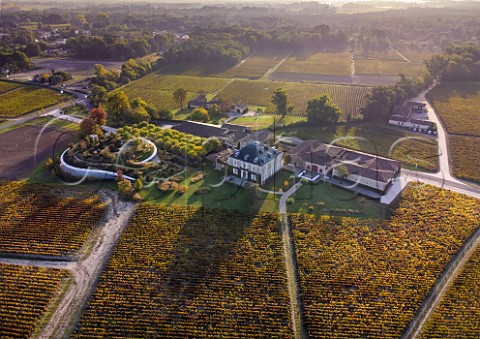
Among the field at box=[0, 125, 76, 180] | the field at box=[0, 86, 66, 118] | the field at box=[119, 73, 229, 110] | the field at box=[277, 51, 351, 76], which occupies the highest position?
the field at box=[277, 51, 351, 76]

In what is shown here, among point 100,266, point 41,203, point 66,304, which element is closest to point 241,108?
point 41,203

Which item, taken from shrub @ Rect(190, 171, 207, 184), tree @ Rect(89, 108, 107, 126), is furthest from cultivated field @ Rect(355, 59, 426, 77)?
shrub @ Rect(190, 171, 207, 184)

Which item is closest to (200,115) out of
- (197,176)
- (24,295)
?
(197,176)

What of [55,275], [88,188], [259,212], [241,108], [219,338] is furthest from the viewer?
[241,108]

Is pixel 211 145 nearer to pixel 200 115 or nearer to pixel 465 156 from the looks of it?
pixel 200 115

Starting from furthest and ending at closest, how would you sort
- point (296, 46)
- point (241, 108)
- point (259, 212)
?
point (296, 46) → point (241, 108) → point (259, 212)

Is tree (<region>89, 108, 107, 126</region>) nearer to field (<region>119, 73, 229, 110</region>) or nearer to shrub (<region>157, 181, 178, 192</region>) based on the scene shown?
field (<region>119, 73, 229, 110</region>)

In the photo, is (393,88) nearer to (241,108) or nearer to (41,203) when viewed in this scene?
(241,108)
